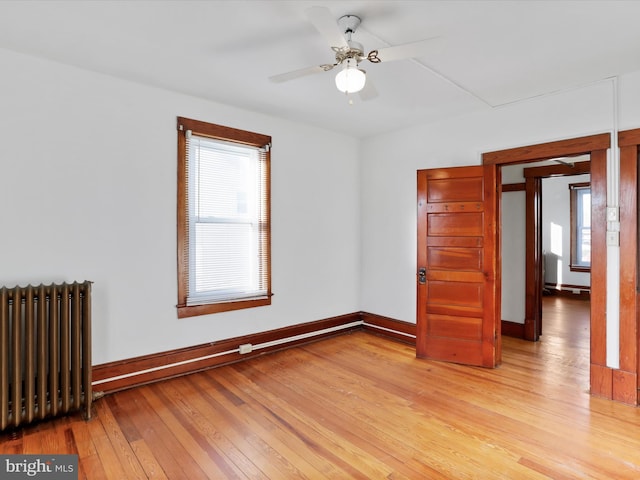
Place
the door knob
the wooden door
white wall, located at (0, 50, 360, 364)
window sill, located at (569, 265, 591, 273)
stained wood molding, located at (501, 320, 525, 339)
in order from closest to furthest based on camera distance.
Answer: white wall, located at (0, 50, 360, 364), the wooden door, the door knob, stained wood molding, located at (501, 320, 525, 339), window sill, located at (569, 265, 591, 273)

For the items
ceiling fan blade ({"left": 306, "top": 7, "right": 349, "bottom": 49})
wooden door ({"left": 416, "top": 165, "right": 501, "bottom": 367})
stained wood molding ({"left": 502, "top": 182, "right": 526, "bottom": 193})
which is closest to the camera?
ceiling fan blade ({"left": 306, "top": 7, "right": 349, "bottom": 49})

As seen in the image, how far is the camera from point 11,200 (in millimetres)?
2607

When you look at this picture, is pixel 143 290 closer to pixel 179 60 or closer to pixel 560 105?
pixel 179 60

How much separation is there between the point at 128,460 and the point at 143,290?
143 centimetres

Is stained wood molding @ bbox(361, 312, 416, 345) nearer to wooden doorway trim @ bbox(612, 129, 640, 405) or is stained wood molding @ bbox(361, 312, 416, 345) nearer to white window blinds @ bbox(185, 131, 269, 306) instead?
white window blinds @ bbox(185, 131, 269, 306)

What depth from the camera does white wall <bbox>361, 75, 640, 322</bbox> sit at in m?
3.09

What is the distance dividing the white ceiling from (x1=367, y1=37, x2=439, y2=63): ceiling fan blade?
0.26 ft

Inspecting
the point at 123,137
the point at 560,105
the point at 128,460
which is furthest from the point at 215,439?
the point at 560,105

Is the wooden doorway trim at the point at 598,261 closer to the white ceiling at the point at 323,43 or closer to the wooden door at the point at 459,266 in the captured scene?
the white ceiling at the point at 323,43

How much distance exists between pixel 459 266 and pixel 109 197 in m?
3.35

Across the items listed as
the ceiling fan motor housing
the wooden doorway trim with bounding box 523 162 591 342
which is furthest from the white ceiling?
the wooden doorway trim with bounding box 523 162 591 342

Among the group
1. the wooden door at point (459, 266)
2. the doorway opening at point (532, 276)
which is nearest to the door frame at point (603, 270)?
the doorway opening at point (532, 276)

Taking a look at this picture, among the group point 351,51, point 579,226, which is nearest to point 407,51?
point 351,51

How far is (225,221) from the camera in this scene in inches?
146
